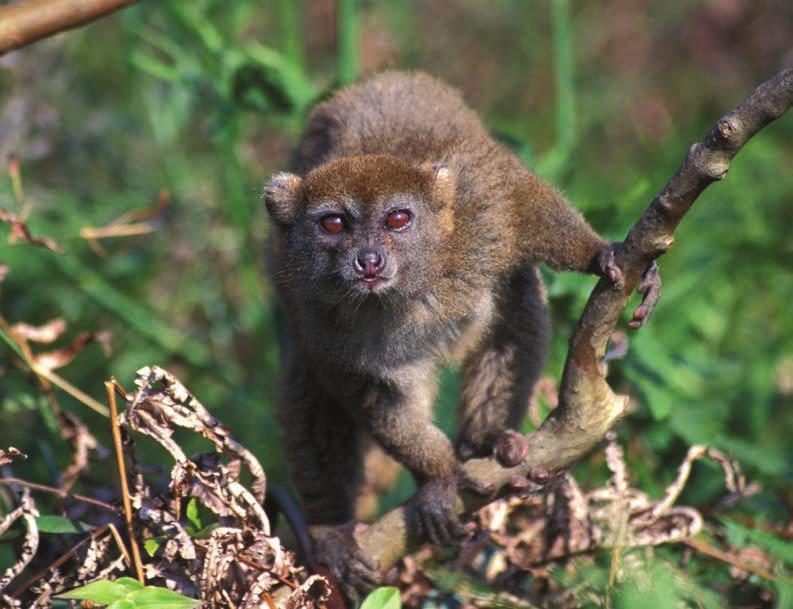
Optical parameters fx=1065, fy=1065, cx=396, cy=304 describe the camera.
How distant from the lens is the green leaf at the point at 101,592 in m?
3.30

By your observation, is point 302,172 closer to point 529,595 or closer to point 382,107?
point 382,107

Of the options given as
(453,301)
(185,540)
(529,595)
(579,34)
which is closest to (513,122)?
(579,34)

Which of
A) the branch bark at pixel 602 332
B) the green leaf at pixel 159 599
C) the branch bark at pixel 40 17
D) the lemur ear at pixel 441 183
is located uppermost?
the branch bark at pixel 40 17

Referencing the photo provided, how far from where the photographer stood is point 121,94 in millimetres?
9289

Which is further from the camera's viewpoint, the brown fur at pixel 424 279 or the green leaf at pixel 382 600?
the brown fur at pixel 424 279

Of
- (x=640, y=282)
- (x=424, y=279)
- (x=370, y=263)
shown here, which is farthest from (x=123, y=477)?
(x=640, y=282)

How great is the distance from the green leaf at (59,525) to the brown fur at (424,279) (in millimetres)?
1060

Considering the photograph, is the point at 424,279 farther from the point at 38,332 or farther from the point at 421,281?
the point at 38,332

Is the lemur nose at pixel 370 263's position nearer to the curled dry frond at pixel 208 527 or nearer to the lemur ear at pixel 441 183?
A: the lemur ear at pixel 441 183

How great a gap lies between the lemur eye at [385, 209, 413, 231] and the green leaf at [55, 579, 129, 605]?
183 cm

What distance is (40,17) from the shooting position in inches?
157

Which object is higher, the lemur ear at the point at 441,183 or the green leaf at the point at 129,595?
the lemur ear at the point at 441,183

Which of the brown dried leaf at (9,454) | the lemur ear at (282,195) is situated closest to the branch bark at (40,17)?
the lemur ear at (282,195)

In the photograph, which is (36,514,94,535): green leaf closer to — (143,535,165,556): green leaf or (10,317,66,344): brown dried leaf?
(143,535,165,556): green leaf
